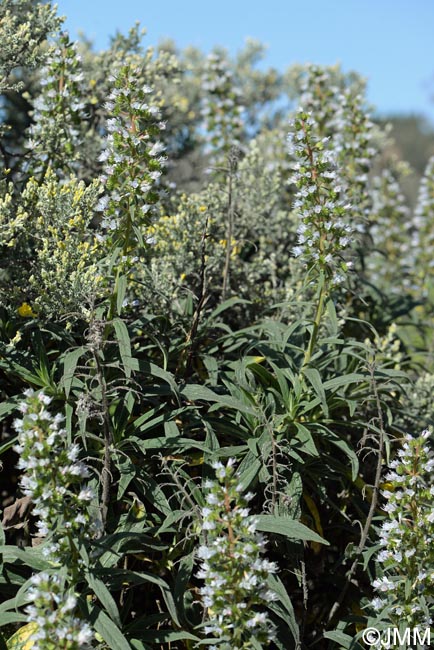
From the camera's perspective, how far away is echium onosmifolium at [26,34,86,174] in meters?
4.44

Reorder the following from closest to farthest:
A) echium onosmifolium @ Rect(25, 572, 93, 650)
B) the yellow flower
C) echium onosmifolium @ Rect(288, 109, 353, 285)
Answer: echium onosmifolium @ Rect(25, 572, 93, 650), echium onosmifolium @ Rect(288, 109, 353, 285), the yellow flower

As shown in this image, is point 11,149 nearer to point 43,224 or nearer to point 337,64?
point 43,224

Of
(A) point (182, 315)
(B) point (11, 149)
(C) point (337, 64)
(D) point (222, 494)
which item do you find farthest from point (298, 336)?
(C) point (337, 64)

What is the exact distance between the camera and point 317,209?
3383 millimetres

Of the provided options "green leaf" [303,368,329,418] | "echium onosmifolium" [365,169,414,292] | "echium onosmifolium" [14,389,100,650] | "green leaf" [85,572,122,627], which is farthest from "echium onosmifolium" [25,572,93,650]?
"echium onosmifolium" [365,169,414,292]

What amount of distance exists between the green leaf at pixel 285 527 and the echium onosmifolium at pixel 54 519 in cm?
64

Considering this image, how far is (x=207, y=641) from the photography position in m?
2.57

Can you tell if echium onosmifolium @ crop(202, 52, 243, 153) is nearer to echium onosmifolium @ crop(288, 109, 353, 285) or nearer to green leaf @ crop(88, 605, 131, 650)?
echium onosmifolium @ crop(288, 109, 353, 285)

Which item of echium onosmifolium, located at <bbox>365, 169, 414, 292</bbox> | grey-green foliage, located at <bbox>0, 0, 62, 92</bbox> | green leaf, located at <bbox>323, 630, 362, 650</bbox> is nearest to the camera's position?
green leaf, located at <bbox>323, 630, 362, 650</bbox>

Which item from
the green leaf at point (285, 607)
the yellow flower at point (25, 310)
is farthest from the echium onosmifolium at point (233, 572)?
the yellow flower at point (25, 310)

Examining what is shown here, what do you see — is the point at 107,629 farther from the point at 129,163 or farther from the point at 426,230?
the point at 426,230

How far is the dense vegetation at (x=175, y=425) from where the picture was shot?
2555mm

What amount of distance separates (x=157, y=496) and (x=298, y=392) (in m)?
0.79

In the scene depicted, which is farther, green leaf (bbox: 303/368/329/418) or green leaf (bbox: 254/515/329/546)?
green leaf (bbox: 303/368/329/418)
